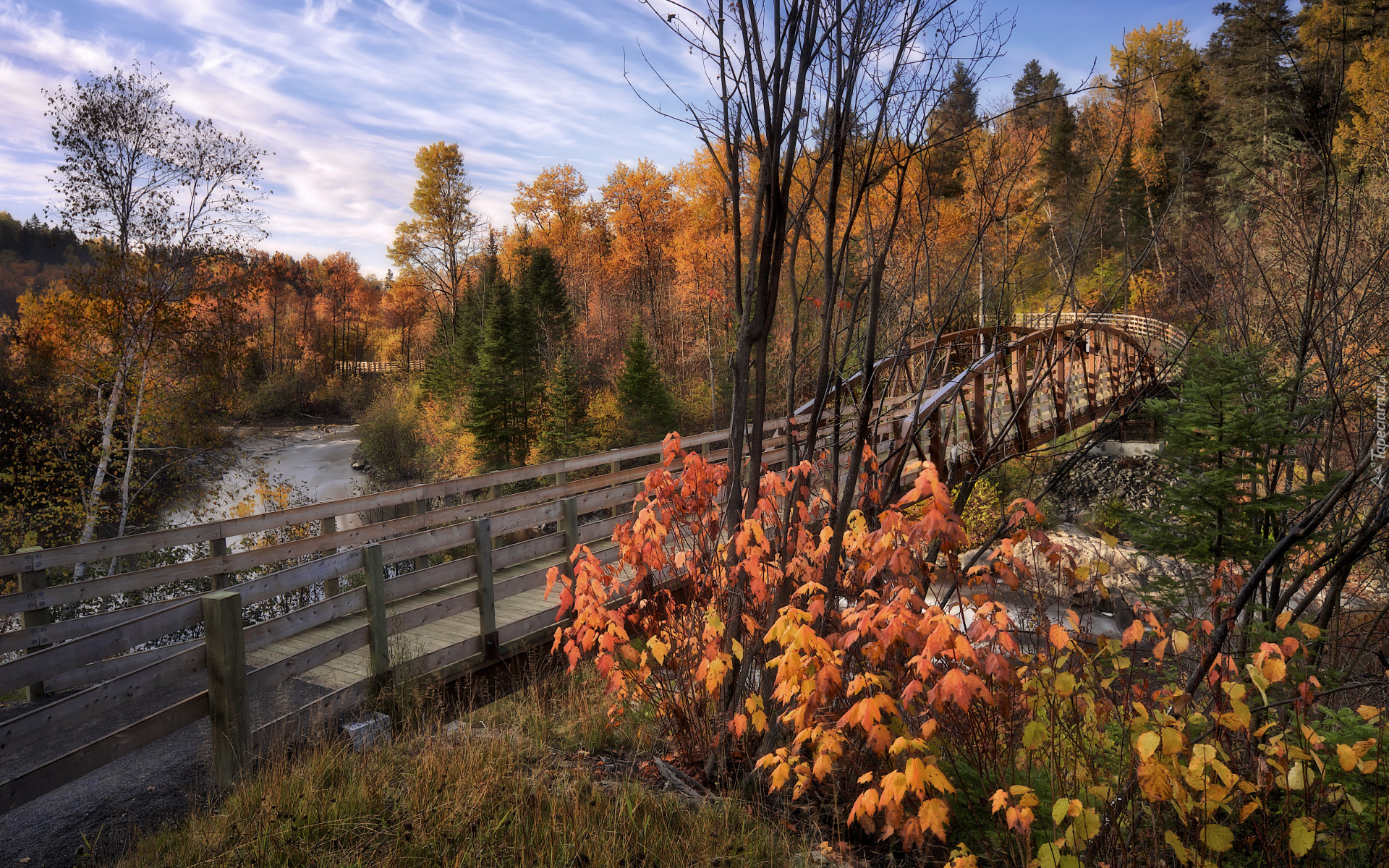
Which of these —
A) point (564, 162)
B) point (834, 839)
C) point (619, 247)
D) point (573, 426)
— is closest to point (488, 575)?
point (834, 839)

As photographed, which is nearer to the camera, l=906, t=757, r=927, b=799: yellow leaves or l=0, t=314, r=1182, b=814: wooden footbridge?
l=906, t=757, r=927, b=799: yellow leaves

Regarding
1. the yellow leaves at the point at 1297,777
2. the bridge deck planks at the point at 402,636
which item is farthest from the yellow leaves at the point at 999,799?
the bridge deck planks at the point at 402,636

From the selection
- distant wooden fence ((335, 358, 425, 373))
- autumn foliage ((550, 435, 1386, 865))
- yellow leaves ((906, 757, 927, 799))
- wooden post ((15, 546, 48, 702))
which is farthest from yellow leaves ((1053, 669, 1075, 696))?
distant wooden fence ((335, 358, 425, 373))

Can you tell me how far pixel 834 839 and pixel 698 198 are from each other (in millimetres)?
29316

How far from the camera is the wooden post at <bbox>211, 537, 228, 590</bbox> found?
5.72 meters

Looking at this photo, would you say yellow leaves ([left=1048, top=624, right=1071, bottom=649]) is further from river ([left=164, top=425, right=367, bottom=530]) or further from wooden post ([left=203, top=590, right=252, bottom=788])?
river ([left=164, top=425, right=367, bottom=530])

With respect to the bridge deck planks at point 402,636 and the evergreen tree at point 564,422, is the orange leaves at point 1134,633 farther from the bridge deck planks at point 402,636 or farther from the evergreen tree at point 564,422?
the evergreen tree at point 564,422

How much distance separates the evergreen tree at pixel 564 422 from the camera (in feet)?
67.0

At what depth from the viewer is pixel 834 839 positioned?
3504mm

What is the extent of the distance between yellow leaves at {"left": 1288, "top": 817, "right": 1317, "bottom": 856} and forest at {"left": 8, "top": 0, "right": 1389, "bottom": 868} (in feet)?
0.03

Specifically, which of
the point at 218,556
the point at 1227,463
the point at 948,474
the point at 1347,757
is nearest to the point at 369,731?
the point at 218,556

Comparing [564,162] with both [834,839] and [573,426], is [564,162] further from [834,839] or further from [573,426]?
[834,839]

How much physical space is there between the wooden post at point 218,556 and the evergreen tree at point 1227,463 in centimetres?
792

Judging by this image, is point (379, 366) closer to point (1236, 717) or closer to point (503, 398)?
point (503, 398)
